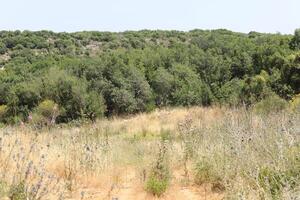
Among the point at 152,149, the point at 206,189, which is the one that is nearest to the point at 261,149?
the point at 206,189

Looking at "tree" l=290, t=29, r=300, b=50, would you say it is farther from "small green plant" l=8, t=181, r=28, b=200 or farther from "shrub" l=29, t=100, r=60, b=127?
"small green plant" l=8, t=181, r=28, b=200

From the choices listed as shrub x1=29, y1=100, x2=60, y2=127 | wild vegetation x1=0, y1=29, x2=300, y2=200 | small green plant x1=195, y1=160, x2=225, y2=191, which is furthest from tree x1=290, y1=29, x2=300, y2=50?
small green plant x1=195, y1=160, x2=225, y2=191

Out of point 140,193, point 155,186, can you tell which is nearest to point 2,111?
point 140,193

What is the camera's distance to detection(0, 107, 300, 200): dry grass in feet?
15.1

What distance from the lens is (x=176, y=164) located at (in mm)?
6582

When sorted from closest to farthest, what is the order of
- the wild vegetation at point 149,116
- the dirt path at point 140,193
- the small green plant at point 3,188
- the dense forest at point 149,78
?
the small green plant at point 3,188, the wild vegetation at point 149,116, the dirt path at point 140,193, the dense forest at point 149,78

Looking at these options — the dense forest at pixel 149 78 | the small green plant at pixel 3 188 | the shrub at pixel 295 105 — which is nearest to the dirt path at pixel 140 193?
the small green plant at pixel 3 188

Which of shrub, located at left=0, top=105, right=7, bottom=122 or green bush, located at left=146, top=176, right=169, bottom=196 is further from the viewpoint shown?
shrub, located at left=0, top=105, right=7, bottom=122

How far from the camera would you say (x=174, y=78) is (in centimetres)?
3747

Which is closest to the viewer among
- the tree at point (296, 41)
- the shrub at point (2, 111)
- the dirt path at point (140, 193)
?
the dirt path at point (140, 193)

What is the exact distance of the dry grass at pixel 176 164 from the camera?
15.1ft

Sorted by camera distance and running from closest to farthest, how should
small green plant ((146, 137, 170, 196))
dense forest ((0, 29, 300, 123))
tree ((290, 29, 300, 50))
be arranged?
1. small green plant ((146, 137, 170, 196))
2. dense forest ((0, 29, 300, 123))
3. tree ((290, 29, 300, 50))

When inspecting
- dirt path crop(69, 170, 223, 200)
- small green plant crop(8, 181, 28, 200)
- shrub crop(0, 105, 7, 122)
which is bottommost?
shrub crop(0, 105, 7, 122)

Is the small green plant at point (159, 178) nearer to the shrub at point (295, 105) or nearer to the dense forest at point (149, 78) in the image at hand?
the shrub at point (295, 105)
